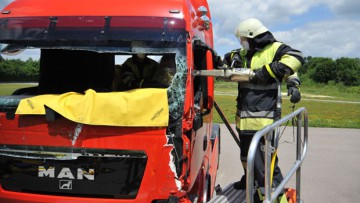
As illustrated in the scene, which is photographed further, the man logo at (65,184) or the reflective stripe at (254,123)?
the reflective stripe at (254,123)

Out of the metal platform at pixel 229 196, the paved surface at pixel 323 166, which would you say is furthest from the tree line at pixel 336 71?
the metal platform at pixel 229 196

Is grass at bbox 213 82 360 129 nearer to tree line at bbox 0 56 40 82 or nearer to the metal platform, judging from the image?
the metal platform

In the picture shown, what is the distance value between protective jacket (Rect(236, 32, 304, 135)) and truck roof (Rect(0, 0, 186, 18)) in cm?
134

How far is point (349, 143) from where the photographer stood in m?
10.8

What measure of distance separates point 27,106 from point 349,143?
31.1 feet

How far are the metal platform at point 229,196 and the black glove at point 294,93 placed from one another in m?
1.29

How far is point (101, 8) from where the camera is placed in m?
3.74

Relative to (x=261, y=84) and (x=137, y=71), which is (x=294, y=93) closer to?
(x=261, y=84)

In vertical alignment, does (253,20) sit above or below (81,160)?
above

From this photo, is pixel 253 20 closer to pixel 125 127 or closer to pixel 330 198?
pixel 125 127

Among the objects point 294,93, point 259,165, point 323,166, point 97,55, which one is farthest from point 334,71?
point 97,55

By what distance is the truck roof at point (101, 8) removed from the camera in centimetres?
367

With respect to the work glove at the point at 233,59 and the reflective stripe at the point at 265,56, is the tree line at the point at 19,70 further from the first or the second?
the reflective stripe at the point at 265,56

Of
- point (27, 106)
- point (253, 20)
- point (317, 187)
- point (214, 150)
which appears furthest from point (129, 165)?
point (317, 187)
